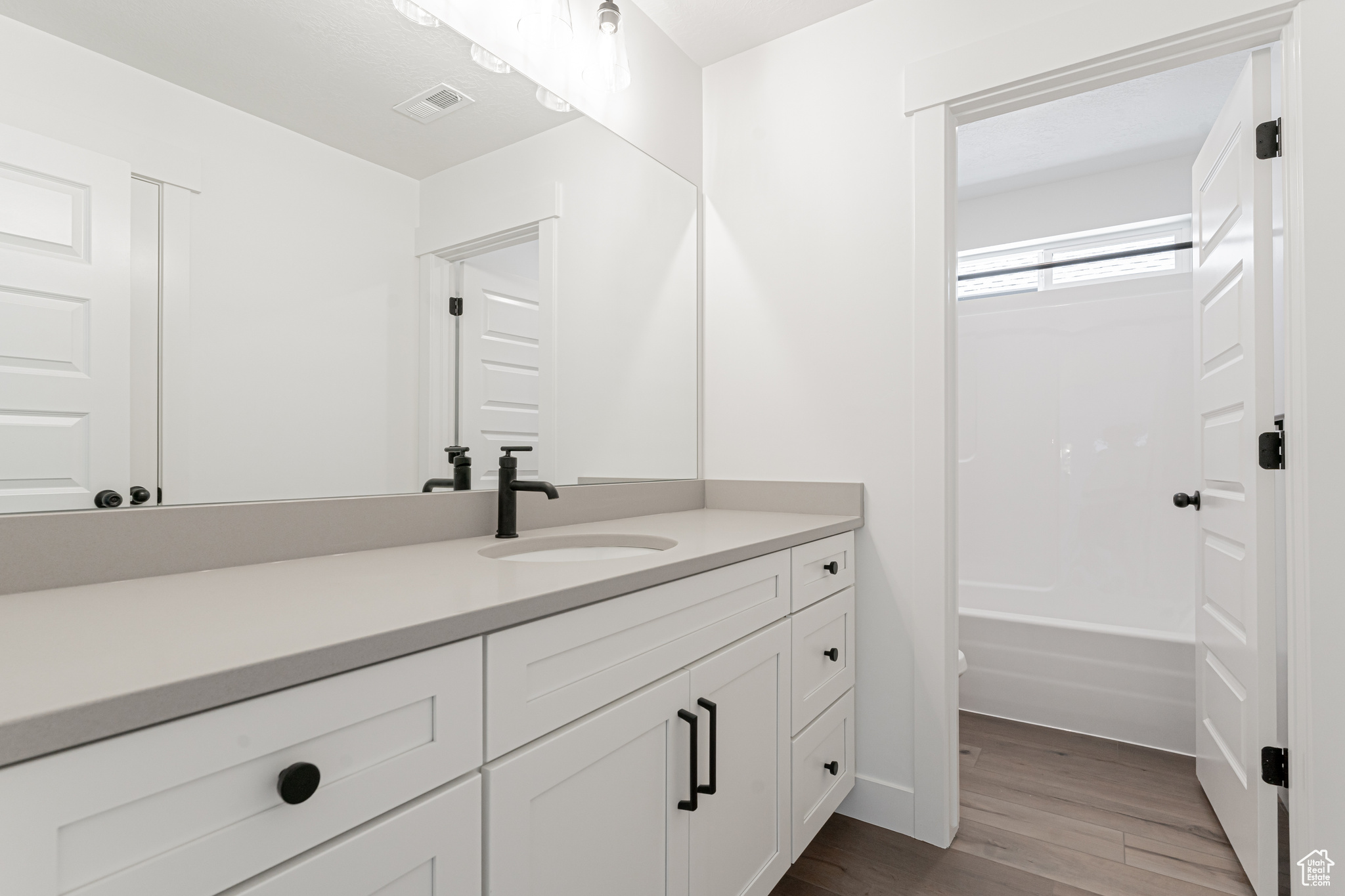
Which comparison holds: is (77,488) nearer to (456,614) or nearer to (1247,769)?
(456,614)

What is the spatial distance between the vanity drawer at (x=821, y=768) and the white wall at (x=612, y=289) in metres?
0.84

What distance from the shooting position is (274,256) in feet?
3.60

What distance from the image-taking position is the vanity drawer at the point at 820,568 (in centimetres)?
152

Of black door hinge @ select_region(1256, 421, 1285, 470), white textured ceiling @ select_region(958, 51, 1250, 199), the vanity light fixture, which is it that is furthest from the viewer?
white textured ceiling @ select_region(958, 51, 1250, 199)

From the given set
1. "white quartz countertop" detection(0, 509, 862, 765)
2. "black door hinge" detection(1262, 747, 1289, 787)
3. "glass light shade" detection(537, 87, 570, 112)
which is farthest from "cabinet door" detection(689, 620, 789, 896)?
"glass light shade" detection(537, 87, 570, 112)

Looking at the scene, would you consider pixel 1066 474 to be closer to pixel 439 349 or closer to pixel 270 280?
pixel 439 349

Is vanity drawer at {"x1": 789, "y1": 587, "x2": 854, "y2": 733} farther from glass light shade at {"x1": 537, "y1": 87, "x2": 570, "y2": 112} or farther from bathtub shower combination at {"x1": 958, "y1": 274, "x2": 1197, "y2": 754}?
glass light shade at {"x1": 537, "y1": 87, "x2": 570, "y2": 112}

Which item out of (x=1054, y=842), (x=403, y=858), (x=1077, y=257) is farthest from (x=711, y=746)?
(x=1077, y=257)

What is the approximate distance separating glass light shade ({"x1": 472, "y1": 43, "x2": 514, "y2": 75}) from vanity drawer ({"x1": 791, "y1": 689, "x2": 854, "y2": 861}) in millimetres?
1685

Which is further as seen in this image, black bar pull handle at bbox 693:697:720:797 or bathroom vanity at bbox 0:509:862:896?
black bar pull handle at bbox 693:697:720:797

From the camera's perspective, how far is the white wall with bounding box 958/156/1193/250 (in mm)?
3010

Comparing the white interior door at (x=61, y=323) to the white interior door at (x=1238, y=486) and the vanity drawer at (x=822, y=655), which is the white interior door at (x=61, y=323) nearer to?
the vanity drawer at (x=822, y=655)

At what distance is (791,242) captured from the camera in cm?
204

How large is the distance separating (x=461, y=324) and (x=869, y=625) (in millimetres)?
1354
